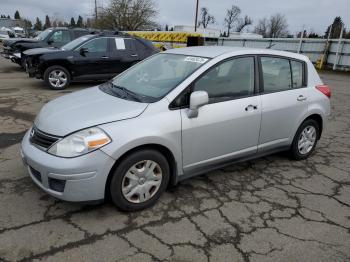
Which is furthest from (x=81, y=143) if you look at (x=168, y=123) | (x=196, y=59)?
(x=196, y=59)

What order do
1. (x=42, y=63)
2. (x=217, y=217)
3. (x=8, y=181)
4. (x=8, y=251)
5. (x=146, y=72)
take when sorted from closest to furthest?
(x=8, y=251) < (x=217, y=217) < (x=8, y=181) < (x=146, y=72) < (x=42, y=63)

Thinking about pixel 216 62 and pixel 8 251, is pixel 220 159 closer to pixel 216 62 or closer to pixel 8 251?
pixel 216 62

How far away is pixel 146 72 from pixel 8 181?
2145 millimetres

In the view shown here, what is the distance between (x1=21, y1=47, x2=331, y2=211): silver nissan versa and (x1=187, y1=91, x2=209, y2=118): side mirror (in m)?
0.01

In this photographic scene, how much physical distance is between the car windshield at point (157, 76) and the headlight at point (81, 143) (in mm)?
673

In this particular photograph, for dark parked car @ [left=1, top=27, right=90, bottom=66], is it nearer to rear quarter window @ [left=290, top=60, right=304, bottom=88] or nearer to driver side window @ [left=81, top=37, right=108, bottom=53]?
driver side window @ [left=81, top=37, right=108, bottom=53]

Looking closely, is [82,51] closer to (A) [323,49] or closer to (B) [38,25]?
(A) [323,49]

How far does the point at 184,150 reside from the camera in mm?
3324

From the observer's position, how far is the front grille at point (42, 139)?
2927 millimetres

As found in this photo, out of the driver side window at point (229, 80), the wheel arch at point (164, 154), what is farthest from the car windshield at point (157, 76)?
the wheel arch at point (164, 154)

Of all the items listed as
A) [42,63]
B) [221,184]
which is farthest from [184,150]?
[42,63]

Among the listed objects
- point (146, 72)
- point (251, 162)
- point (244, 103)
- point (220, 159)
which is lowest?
point (251, 162)

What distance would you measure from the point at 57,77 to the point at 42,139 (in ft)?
22.7

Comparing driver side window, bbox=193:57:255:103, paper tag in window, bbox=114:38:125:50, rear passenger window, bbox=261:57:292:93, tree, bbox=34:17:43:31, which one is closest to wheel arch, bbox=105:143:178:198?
driver side window, bbox=193:57:255:103
